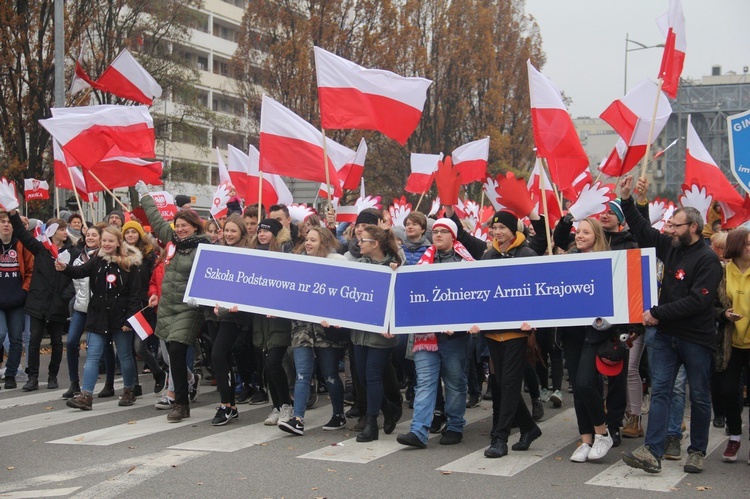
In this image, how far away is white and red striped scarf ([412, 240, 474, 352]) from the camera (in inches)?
320

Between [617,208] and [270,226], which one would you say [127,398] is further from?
[617,208]

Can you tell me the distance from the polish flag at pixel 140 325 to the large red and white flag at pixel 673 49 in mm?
5569

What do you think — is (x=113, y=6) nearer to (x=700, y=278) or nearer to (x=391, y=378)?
(x=391, y=378)

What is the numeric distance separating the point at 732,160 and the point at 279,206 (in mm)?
4789

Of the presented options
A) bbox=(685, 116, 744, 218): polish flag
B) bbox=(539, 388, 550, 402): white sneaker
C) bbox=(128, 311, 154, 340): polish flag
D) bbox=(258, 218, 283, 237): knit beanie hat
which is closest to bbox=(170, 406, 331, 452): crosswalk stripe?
bbox=(128, 311, 154, 340): polish flag

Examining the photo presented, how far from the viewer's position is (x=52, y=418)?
30.7 ft

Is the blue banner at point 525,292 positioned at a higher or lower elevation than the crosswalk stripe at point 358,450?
higher

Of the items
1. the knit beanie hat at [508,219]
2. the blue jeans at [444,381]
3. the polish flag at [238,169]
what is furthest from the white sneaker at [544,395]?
the polish flag at [238,169]

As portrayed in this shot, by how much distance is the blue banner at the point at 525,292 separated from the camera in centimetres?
747

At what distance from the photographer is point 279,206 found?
10719mm

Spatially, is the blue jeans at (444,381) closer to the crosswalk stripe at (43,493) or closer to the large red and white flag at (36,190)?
→ the crosswalk stripe at (43,493)

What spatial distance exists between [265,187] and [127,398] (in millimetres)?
4606

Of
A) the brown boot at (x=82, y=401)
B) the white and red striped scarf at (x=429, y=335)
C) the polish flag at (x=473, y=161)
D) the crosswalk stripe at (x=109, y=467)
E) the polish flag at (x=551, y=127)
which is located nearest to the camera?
the crosswalk stripe at (x=109, y=467)

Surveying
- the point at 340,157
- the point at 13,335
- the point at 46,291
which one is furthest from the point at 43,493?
the point at 340,157
